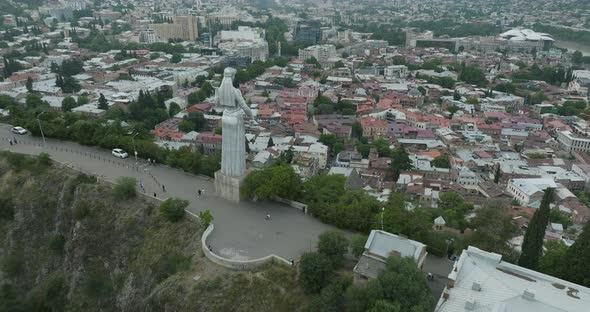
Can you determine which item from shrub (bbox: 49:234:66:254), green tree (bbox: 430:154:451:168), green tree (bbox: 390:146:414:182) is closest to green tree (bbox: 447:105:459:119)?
green tree (bbox: 430:154:451:168)

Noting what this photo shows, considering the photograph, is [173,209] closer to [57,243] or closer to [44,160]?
[57,243]

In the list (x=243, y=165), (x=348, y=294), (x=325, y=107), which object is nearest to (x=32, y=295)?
(x=243, y=165)

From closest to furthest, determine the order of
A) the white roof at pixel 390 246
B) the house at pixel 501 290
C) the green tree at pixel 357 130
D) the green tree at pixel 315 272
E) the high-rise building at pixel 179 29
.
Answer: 1. the house at pixel 501 290
2. the green tree at pixel 315 272
3. the white roof at pixel 390 246
4. the green tree at pixel 357 130
5. the high-rise building at pixel 179 29

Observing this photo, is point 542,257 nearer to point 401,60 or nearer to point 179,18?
point 401,60

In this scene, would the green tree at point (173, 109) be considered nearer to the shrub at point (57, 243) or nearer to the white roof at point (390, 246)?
the shrub at point (57, 243)

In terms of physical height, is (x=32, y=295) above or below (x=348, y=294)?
below

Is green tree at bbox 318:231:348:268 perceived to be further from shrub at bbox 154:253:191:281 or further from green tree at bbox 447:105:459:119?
green tree at bbox 447:105:459:119

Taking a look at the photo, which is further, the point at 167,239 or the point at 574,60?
the point at 574,60

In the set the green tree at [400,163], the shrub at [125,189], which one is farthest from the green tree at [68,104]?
the green tree at [400,163]

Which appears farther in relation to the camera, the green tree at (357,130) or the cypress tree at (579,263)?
the green tree at (357,130)
